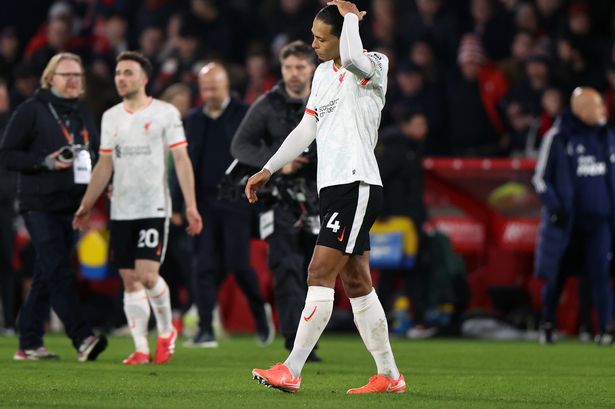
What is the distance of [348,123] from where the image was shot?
8273 mm

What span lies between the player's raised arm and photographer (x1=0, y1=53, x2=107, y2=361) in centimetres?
370

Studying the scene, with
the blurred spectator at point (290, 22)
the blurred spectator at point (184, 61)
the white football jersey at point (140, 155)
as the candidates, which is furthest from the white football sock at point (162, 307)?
the blurred spectator at point (290, 22)

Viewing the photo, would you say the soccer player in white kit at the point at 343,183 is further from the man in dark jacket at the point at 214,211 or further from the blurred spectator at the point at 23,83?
the blurred spectator at the point at 23,83

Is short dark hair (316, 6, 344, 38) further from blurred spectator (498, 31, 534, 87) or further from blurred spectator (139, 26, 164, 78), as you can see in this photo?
blurred spectator (139, 26, 164, 78)

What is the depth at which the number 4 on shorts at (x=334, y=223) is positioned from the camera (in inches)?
323

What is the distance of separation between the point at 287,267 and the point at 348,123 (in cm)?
331

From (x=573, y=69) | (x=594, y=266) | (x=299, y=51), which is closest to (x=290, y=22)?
(x=573, y=69)

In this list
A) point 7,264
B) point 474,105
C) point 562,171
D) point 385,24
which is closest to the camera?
point 562,171

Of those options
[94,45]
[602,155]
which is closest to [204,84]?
[602,155]

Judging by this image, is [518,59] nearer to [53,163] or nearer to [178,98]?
[178,98]

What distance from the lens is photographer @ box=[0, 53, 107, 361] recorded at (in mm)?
11109

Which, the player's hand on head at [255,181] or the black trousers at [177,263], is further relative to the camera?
the black trousers at [177,263]

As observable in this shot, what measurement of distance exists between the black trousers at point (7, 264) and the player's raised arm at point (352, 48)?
29.8ft

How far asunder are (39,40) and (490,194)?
28.1 feet
